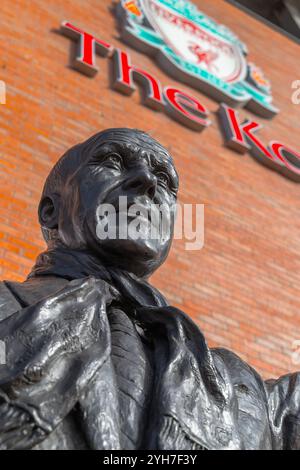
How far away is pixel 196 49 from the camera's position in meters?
6.04

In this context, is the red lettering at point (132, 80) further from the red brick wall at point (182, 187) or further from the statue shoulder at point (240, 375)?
the statue shoulder at point (240, 375)

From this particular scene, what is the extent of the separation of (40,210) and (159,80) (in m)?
3.48

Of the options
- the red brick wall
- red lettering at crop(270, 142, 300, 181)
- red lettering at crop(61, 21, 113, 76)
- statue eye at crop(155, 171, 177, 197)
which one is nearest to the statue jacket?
statue eye at crop(155, 171, 177, 197)

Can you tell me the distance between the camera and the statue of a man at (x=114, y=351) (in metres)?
1.26

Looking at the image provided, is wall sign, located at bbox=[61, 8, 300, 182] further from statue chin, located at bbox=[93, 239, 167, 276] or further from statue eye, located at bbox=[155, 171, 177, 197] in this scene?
statue chin, located at bbox=[93, 239, 167, 276]

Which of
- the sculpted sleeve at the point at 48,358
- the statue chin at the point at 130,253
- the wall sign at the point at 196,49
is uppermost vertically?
the sculpted sleeve at the point at 48,358

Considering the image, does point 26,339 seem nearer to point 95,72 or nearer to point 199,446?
point 199,446

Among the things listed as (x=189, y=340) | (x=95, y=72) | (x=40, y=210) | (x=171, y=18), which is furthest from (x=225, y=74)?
(x=189, y=340)

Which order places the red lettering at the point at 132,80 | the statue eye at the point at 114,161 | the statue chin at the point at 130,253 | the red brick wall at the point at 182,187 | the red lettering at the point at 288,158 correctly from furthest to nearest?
the red lettering at the point at 288,158, the red lettering at the point at 132,80, the red brick wall at the point at 182,187, the statue eye at the point at 114,161, the statue chin at the point at 130,253

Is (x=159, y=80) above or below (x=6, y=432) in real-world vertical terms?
below

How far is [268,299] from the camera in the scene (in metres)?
4.48

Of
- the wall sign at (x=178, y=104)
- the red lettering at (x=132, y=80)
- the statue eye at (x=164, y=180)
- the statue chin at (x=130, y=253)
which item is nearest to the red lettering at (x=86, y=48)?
the wall sign at (x=178, y=104)

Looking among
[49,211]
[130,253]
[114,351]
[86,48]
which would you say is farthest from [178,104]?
[114,351]

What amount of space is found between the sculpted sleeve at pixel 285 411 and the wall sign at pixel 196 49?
4047 millimetres
